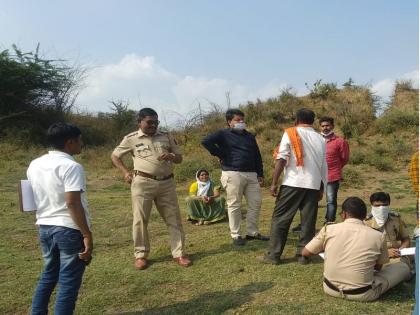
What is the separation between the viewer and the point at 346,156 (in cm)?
623

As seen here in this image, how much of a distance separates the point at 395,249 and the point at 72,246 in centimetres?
295

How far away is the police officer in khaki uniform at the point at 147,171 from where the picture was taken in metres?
4.80

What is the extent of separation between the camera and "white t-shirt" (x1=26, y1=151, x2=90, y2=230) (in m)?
3.08

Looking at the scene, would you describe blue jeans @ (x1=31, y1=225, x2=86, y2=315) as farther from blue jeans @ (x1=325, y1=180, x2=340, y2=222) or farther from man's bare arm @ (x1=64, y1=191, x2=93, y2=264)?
blue jeans @ (x1=325, y1=180, x2=340, y2=222)

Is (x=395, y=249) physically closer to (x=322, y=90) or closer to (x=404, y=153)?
(x=404, y=153)

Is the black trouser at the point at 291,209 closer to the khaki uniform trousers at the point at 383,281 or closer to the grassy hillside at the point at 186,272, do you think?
the grassy hillside at the point at 186,272

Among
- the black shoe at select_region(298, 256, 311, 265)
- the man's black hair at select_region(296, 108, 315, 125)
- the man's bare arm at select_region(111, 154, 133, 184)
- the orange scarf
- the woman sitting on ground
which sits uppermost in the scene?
the man's black hair at select_region(296, 108, 315, 125)

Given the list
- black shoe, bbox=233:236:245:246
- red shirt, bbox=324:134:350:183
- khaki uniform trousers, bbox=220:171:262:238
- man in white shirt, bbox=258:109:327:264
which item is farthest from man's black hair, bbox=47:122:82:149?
red shirt, bbox=324:134:350:183

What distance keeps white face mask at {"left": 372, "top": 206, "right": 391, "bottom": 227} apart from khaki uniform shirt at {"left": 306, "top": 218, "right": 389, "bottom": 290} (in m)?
0.76

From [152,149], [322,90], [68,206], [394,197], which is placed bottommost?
[394,197]

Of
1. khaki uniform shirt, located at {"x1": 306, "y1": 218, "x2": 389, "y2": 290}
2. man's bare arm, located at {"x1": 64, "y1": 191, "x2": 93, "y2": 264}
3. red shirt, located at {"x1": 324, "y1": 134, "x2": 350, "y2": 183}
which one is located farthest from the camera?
red shirt, located at {"x1": 324, "y1": 134, "x2": 350, "y2": 183}

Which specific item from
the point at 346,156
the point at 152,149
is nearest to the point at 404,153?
A: the point at 346,156

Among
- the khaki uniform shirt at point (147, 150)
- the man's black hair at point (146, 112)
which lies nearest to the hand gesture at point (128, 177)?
the khaki uniform shirt at point (147, 150)

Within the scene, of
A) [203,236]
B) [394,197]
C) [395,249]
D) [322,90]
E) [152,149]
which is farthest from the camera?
[322,90]
